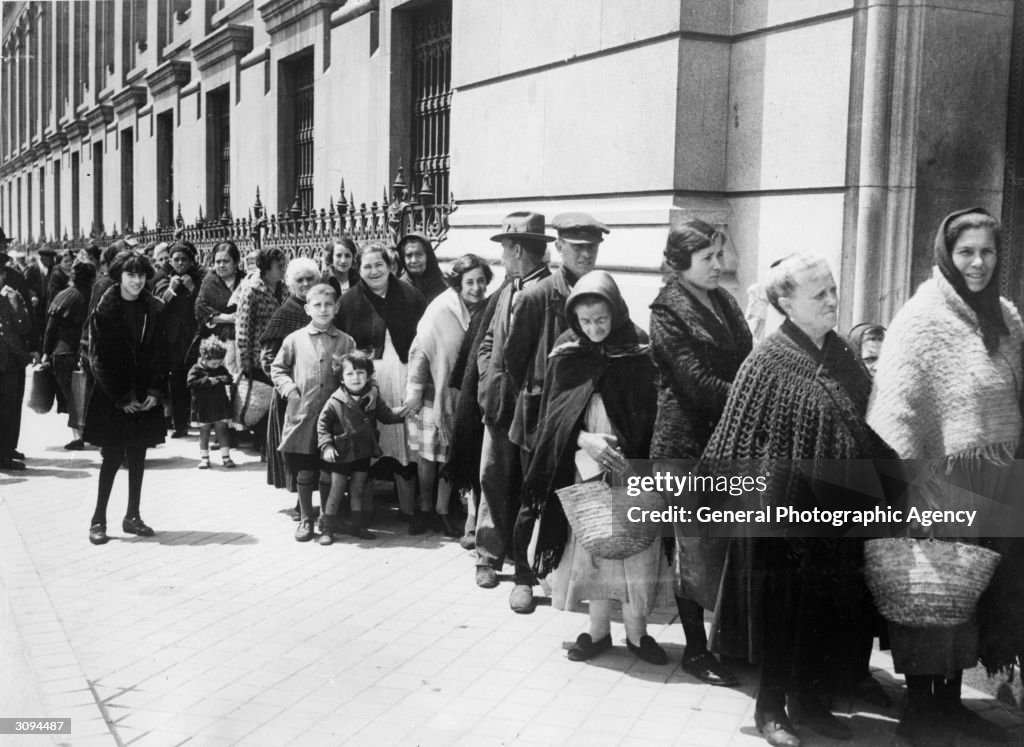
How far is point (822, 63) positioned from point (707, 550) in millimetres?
3402

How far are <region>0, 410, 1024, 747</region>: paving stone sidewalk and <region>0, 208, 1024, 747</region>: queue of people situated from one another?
23 cm

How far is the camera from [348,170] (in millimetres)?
14422

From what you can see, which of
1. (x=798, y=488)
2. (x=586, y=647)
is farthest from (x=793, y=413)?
(x=586, y=647)

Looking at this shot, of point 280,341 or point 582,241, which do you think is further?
point 280,341

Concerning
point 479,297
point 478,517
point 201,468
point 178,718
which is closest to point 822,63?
point 479,297

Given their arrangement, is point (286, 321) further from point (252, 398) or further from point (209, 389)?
point (209, 389)

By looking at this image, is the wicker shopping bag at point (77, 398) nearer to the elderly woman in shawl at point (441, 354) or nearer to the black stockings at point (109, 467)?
the black stockings at point (109, 467)

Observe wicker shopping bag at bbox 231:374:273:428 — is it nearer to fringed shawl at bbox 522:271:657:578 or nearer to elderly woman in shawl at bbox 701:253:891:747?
fringed shawl at bbox 522:271:657:578

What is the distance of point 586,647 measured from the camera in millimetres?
5504

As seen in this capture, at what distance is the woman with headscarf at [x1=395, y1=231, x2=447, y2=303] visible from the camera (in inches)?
335

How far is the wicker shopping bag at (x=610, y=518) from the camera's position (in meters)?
5.22

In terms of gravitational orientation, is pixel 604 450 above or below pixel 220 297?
below

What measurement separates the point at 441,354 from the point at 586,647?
2662 mm

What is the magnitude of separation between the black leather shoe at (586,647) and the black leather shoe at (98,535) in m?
3.67
